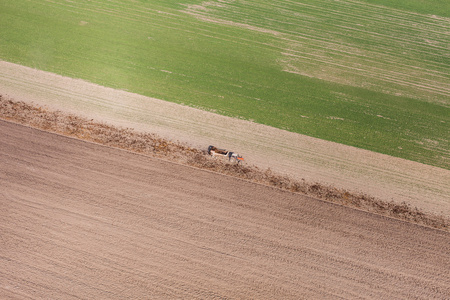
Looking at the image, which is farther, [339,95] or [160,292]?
[339,95]

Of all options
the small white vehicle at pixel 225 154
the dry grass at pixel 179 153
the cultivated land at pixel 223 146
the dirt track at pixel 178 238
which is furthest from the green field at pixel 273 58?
the dirt track at pixel 178 238

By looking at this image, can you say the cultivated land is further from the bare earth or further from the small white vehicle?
the small white vehicle

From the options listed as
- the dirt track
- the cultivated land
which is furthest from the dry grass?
the dirt track

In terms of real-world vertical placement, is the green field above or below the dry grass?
above

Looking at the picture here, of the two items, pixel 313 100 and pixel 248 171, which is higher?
pixel 313 100

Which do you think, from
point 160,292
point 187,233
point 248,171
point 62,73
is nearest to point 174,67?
point 62,73

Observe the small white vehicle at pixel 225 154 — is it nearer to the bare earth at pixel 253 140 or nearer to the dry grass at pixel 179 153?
the dry grass at pixel 179 153

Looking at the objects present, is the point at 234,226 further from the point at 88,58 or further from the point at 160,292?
the point at 88,58
